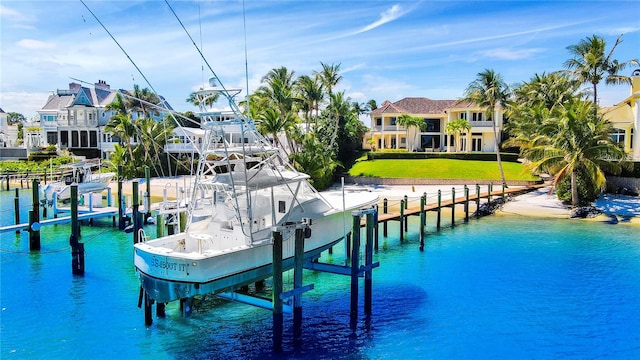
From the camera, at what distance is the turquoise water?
51.3 feet

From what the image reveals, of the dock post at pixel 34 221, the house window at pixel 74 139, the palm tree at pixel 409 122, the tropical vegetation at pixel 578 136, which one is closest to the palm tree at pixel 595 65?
the tropical vegetation at pixel 578 136

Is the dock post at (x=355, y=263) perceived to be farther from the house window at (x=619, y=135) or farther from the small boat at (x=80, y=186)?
the house window at (x=619, y=135)

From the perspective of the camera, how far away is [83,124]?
71.4 m

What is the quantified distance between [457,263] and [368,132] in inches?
2187

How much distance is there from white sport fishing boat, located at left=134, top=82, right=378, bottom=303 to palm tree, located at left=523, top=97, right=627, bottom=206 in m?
22.9

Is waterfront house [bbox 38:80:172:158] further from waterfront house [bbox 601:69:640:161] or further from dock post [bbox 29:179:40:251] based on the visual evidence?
waterfront house [bbox 601:69:640:161]

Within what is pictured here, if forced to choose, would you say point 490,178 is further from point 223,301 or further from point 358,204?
point 223,301

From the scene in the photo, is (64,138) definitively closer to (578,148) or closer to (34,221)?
(34,221)

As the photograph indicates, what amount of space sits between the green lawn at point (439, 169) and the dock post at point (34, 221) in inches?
1246

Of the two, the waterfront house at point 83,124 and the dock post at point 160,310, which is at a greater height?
the waterfront house at point 83,124

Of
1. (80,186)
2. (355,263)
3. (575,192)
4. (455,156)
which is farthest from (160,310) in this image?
(455,156)

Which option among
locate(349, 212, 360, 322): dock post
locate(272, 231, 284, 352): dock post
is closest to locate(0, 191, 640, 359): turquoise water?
locate(349, 212, 360, 322): dock post

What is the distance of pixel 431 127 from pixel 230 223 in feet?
188

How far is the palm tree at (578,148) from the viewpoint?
115 feet
